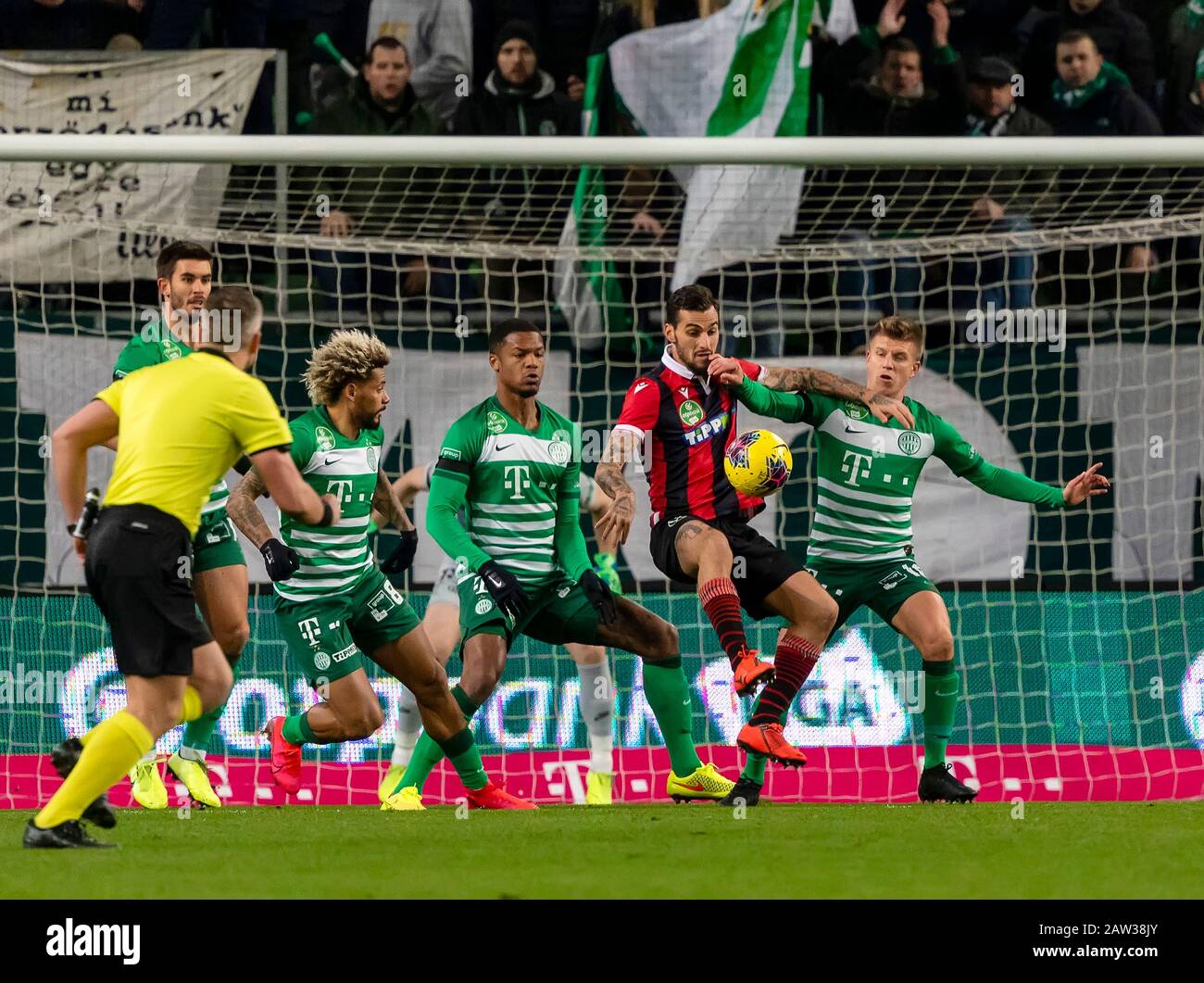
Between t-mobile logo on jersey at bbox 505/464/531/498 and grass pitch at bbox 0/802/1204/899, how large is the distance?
1375 millimetres

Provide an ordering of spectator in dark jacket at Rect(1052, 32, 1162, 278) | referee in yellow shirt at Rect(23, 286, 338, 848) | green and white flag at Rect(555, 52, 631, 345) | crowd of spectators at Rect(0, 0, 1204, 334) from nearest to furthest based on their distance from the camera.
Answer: referee in yellow shirt at Rect(23, 286, 338, 848)
green and white flag at Rect(555, 52, 631, 345)
crowd of spectators at Rect(0, 0, 1204, 334)
spectator in dark jacket at Rect(1052, 32, 1162, 278)

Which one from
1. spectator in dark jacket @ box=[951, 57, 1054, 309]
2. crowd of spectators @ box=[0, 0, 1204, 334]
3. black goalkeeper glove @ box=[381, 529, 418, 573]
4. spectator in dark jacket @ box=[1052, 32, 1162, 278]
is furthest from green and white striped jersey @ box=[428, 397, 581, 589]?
spectator in dark jacket @ box=[1052, 32, 1162, 278]

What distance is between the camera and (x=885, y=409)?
25.7ft

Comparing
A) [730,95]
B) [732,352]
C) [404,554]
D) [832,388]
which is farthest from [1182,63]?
[404,554]

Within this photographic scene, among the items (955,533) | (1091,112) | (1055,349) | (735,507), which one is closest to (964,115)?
(1091,112)

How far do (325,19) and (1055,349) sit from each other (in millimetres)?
5242

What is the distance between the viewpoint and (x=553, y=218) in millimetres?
11492

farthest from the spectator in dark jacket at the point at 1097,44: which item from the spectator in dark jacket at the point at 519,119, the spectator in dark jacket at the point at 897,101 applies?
the spectator in dark jacket at the point at 519,119

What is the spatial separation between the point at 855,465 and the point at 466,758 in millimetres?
2102

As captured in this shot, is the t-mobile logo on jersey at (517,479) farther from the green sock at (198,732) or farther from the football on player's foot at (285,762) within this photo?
the green sock at (198,732)

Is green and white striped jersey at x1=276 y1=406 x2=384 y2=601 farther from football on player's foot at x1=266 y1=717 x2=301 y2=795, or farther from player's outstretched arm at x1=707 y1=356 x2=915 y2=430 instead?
player's outstretched arm at x1=707 y1=356 x2=915 y2=430

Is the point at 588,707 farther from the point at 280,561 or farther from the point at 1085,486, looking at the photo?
the point at 1085,486

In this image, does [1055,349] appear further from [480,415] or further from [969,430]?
[480,415]

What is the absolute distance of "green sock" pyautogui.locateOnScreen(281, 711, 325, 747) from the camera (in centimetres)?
774
